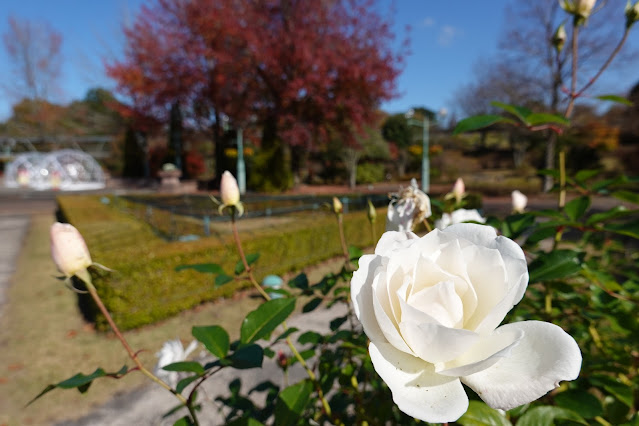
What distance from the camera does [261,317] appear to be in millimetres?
668

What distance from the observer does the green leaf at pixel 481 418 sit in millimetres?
549

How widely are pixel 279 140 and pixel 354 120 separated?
3224 millimetres

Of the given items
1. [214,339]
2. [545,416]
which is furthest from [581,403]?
[214,339]

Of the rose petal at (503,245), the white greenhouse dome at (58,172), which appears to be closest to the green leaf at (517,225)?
the rose petal at (503,245)

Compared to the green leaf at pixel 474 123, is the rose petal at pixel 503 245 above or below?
below

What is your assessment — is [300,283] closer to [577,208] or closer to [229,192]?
[229,192]

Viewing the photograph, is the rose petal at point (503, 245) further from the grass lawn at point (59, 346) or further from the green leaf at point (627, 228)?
the grass lawn at point (59, 346)

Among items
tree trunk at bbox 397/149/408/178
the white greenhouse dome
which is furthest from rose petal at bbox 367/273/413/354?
tree trunk at bbox 397/149/408/178

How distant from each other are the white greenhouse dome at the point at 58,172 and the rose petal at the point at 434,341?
22815 mm

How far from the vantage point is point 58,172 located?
1931 cm

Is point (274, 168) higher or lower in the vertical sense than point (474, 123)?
higher

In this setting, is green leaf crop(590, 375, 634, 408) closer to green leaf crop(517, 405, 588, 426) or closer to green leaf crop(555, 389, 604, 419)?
green leaf crop(555, 389, 604, 419)

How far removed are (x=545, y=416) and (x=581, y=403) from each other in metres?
0.13

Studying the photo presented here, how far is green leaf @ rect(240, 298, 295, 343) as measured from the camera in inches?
24.7
